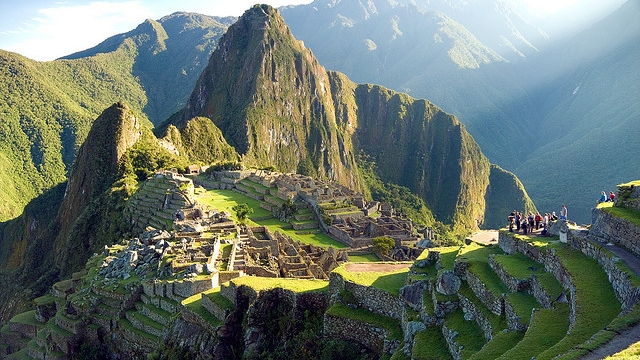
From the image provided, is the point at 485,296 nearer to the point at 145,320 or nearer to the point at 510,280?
the point at 510,280

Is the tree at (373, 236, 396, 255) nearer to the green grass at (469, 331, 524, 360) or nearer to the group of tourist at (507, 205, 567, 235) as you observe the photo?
the group of tourist at (507, 205, 567, 235)

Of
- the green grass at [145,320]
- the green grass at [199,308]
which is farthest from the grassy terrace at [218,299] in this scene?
the green grass at [145,320]

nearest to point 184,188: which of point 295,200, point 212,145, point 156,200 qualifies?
point 156,200

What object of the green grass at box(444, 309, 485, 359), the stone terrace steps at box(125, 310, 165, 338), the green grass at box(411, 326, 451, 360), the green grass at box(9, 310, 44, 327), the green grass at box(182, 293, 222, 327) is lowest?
the green grass at box(9, 310, 44, 327)

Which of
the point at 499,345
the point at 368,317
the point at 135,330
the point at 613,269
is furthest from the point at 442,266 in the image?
the point at 135,330

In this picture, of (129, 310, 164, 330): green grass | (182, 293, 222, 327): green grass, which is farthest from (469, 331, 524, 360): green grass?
(129, 310, 164, 330): green grass
